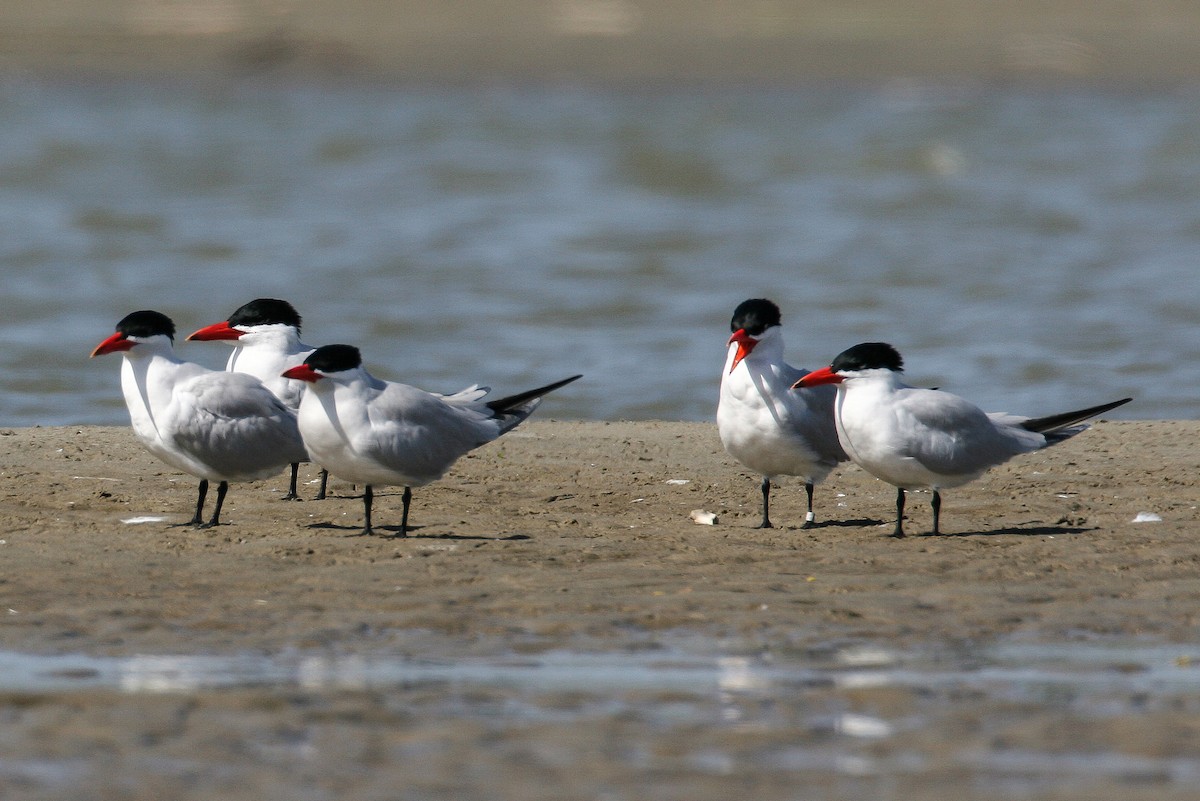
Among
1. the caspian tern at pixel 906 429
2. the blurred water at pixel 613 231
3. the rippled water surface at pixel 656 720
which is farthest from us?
the blurred water at pixel 613 231

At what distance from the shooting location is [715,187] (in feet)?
68.7

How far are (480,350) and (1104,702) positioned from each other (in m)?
8.09

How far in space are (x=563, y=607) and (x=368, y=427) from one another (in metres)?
1.40

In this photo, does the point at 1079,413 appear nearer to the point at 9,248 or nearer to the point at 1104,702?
the point at 1104,702

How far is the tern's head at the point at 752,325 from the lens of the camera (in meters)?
6.92

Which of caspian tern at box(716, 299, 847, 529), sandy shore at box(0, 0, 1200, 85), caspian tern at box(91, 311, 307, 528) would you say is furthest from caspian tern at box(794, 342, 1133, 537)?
sandy shore at box(0, 0, 1200, 85)

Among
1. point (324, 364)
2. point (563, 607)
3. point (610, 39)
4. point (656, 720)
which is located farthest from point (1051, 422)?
point (610, 39)

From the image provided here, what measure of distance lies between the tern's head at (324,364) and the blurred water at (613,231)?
157 inches

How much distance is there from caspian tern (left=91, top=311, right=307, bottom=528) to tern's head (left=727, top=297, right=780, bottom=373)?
1.78 meters

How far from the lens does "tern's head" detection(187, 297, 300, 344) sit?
7594mm

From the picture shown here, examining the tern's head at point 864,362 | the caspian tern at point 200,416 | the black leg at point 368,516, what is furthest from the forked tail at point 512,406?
the tern's head at point 864,362

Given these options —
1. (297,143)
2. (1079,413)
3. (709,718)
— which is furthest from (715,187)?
(709,718)

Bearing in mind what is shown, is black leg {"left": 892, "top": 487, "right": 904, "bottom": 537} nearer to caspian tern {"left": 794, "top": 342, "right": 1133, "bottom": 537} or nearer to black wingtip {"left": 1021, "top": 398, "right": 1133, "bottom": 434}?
caspian tern {"left": 794, "top": 342, "right": 1133, "bottom": 537}

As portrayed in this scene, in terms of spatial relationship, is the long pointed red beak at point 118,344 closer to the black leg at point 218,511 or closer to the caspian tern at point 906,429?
the black leg at point 218,511
